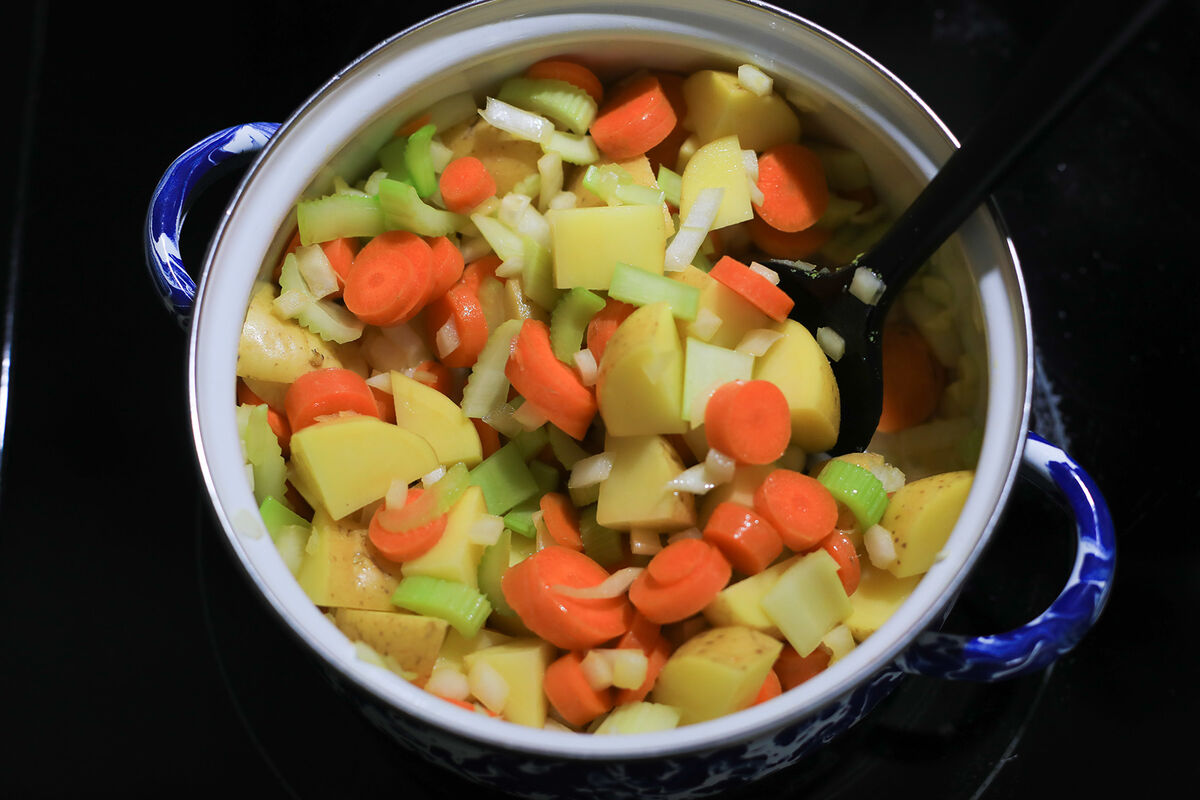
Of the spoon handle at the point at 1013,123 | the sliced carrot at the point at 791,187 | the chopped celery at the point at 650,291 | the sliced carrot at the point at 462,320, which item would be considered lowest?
the sliced carrot at the point at 462,320

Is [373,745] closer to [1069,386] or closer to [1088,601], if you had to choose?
[1088,601]

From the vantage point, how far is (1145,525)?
1409 mm

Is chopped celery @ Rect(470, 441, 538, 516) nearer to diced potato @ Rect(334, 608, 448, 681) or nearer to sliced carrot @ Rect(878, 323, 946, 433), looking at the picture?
diced potato @ Rect(334, 608, 448, 681)

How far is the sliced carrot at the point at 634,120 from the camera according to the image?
4.04ft

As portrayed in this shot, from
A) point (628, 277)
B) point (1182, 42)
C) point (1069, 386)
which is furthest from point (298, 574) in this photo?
point (1182, 42)

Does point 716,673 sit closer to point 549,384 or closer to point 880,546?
point 880,546

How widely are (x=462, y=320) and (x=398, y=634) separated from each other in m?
0.41

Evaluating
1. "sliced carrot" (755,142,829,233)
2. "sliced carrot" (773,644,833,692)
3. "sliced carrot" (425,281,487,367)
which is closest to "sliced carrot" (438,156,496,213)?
"sliced carrot" (425,281,487,367)

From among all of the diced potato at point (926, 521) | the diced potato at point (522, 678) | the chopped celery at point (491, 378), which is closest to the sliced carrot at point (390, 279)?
the chopped celery at point (491, 378)

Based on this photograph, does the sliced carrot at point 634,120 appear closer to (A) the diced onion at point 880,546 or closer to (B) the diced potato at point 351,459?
(B) the diced potato at point 351,459

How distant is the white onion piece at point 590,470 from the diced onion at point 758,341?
0.21 meters

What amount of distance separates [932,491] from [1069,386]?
21.5 inches

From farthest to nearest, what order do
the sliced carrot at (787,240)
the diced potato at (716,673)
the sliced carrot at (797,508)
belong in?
1. the sliced carrot at (787,240)
2. the sliced carrot at (797,508)
3. the diced potato at (716,673)

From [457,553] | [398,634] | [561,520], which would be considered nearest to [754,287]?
[561,520]
